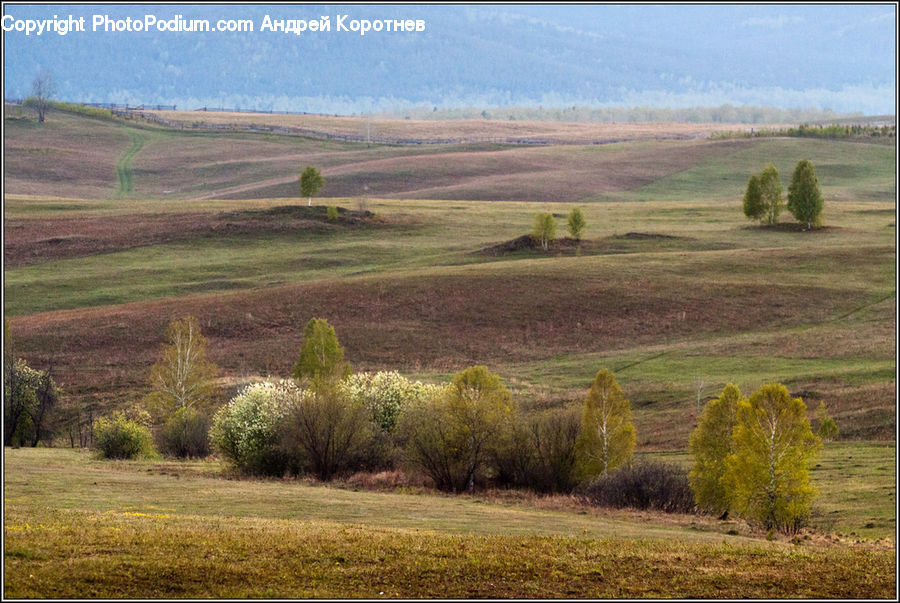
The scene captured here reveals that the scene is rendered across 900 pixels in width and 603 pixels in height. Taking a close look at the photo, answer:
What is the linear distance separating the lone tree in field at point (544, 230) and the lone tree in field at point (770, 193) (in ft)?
83.9

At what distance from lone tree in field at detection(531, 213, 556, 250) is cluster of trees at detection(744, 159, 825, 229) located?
957 inches

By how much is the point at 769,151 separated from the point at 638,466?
493 ft

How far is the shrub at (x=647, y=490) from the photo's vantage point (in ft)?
124

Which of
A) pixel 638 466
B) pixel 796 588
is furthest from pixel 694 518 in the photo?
pixel 796 588

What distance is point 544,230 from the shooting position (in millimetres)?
103375

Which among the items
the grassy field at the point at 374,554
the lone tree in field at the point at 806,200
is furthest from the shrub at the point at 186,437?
the lone tree in field at the point at 806,200

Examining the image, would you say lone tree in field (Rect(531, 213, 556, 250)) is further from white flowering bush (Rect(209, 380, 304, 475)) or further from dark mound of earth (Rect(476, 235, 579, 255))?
white flowering bush (Rect(209, 380, 304, 475))

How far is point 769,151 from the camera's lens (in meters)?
177

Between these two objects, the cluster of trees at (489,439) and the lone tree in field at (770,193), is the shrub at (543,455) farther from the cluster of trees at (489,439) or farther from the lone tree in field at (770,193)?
the lone tree in field at (770,193)

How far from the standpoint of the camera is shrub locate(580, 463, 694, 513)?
124 feet

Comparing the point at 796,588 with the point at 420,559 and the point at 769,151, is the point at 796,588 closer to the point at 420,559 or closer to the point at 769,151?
the point at 420,559

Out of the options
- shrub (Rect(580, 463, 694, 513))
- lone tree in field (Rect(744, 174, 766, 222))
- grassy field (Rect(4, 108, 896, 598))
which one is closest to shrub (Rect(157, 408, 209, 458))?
grassy field (Rect(4, 108, 896, 598))

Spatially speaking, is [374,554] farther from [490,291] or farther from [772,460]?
[490,291]

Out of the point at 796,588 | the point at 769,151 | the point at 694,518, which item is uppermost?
the point at 769,151
